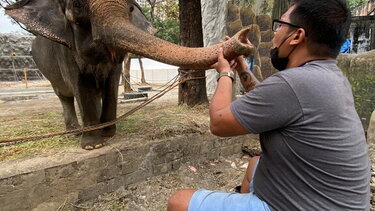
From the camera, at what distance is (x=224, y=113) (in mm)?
1732

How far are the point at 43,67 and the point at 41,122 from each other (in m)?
1.12

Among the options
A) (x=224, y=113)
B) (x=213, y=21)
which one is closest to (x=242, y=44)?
(x=224, y=113)

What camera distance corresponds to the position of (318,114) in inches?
60.3

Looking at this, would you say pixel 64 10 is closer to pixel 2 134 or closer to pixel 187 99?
pixel 2 134

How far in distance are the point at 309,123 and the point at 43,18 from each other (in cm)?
280

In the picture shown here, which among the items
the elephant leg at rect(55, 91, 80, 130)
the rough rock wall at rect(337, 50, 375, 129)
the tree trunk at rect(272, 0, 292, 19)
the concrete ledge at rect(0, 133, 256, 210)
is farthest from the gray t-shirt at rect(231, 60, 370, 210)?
the tree trunk at rect(272, 0, 292, 19)

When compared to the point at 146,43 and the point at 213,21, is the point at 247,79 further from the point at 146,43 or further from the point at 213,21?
the point at 213,21

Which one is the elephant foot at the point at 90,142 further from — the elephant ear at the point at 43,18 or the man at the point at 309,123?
the man at the point at 309,123

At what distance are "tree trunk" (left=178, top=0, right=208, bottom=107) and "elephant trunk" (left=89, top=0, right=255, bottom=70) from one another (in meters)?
3.09

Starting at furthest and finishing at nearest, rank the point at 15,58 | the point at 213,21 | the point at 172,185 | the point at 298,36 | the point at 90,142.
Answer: the point at 15,58, the point at 213,21, the point at 172,185, the point at 90,142, the point at 298,36

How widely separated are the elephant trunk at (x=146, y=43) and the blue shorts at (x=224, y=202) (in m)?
0.85

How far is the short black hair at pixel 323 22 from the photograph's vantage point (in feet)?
5.23

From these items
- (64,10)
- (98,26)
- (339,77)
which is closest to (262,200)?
(339,77)

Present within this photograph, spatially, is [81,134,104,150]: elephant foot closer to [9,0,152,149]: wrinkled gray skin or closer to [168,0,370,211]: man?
[9,0,152,149]: wrinkled gray skin
